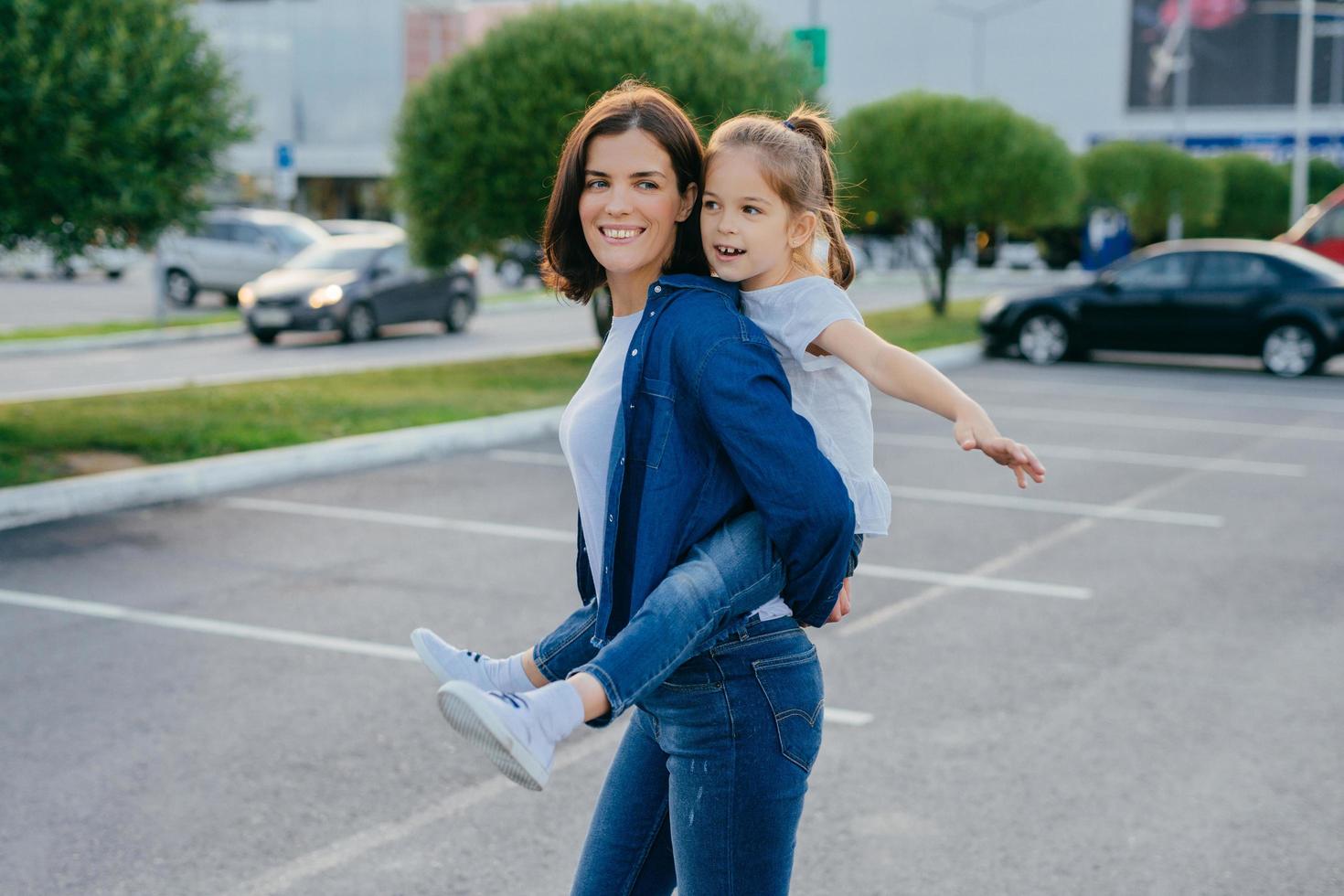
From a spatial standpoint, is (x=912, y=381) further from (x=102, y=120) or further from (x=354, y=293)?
(x=354, y=293)

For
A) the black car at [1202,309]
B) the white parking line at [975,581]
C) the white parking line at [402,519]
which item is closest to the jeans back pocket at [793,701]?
the white parking line at [975,581]

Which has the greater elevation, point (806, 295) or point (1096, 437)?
point (806, 295)

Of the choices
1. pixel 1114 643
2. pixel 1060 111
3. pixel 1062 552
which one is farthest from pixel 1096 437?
pixel 1060 111

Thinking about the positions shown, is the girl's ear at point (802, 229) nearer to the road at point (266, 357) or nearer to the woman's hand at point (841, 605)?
the woman's hand at point (841, 605)

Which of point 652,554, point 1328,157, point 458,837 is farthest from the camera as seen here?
point 1328,157

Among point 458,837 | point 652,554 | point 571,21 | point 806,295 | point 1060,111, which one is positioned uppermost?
point 1060,111

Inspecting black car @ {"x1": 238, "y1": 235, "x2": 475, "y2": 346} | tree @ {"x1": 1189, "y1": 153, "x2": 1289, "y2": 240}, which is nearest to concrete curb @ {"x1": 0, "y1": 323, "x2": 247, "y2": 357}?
black car @ {"x1": 238, "y1": 235, "x2": 475, "y2": 346}

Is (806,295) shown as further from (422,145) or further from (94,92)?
(422,145)

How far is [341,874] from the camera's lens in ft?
12.6

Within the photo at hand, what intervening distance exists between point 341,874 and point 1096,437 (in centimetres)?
981

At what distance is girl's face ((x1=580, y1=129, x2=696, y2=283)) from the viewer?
240cm

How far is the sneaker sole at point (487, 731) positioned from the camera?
196cm

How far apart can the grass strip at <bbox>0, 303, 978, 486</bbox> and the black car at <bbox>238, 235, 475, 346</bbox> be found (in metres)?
5.03

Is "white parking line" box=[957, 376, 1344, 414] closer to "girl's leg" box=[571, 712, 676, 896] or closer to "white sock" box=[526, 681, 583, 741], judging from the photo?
"girl's leg" box=[571, 712, 676, 896]
